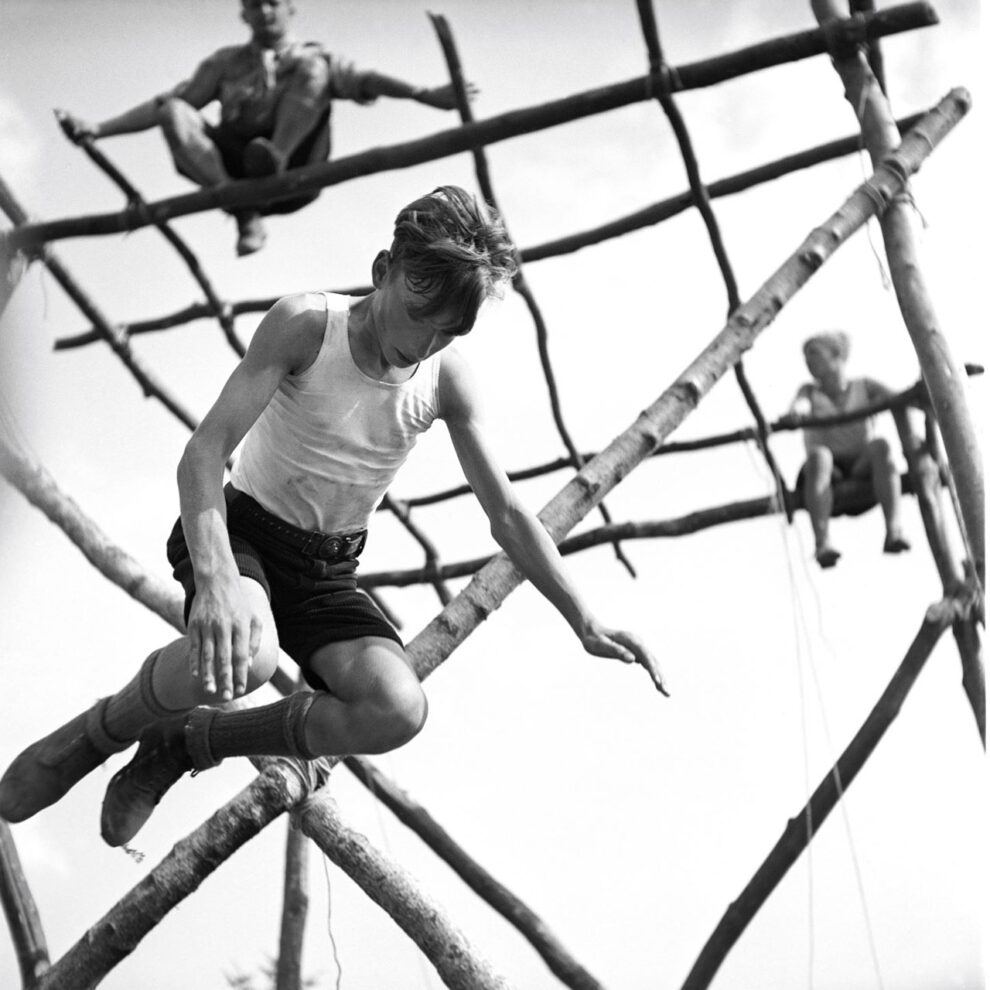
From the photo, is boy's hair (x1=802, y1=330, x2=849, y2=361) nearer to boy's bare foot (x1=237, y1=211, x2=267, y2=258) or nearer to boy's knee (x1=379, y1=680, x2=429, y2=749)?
boy's bare foot (x1=237, y1=211, x2=267, y2=258)

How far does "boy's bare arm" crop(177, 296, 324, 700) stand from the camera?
1.96m

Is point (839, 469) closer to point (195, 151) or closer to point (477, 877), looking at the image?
point (477, 877)

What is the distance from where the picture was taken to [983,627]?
369cm

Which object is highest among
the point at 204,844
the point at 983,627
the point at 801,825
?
the point at 983,627

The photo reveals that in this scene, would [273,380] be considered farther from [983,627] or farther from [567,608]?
[983,627]

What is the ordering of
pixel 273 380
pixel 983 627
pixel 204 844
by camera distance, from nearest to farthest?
1. pixel 273 380
2. pixel 204 844
3. pixel 983 627

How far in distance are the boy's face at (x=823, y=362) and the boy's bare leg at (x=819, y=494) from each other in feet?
0.81

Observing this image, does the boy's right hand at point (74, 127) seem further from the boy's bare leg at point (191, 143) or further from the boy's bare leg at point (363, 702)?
the boy's bare leg at point (363, 702)

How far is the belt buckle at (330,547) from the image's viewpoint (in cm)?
244

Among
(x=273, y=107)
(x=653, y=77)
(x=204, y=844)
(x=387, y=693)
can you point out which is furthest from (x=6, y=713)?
(x=653, y=77)

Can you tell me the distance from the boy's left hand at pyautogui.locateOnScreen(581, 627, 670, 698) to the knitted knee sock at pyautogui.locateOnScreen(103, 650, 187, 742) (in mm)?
801

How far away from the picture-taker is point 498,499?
248 centimetres

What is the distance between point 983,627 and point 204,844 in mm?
2232

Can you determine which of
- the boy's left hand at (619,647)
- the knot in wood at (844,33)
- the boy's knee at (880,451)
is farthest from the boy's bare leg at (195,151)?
the boy's left hand at (619,647)
